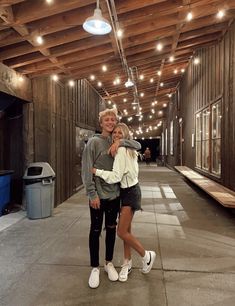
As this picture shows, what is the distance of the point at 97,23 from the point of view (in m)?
3.55

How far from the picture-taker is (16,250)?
141 inches

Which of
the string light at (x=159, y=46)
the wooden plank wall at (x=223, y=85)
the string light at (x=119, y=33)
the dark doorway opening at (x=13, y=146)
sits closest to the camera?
the string light at (x=119, y=33)

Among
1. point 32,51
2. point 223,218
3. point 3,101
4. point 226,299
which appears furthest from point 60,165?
point 226,299

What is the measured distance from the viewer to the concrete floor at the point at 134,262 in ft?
8.08

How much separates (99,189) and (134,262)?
1128 millimetres

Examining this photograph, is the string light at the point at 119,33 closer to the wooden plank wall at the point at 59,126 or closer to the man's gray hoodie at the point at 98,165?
the wooden plank wall at the point at 59,126

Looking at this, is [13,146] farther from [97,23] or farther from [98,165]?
[98,165]

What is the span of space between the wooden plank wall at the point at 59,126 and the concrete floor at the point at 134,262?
1.36 metres

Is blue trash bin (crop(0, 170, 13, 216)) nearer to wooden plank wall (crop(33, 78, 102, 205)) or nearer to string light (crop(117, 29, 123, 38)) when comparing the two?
wooden plank wall (crop(33, 78, 102, 205))

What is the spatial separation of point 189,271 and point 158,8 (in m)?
3.99

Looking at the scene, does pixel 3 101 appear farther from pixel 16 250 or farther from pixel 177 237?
pixel 177 237

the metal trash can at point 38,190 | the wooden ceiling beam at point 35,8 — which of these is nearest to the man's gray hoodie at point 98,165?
the wooden ceiling beam at point 35,8

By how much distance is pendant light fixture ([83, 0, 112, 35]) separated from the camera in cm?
347

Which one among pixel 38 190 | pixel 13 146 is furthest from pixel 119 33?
pixel 13 146
